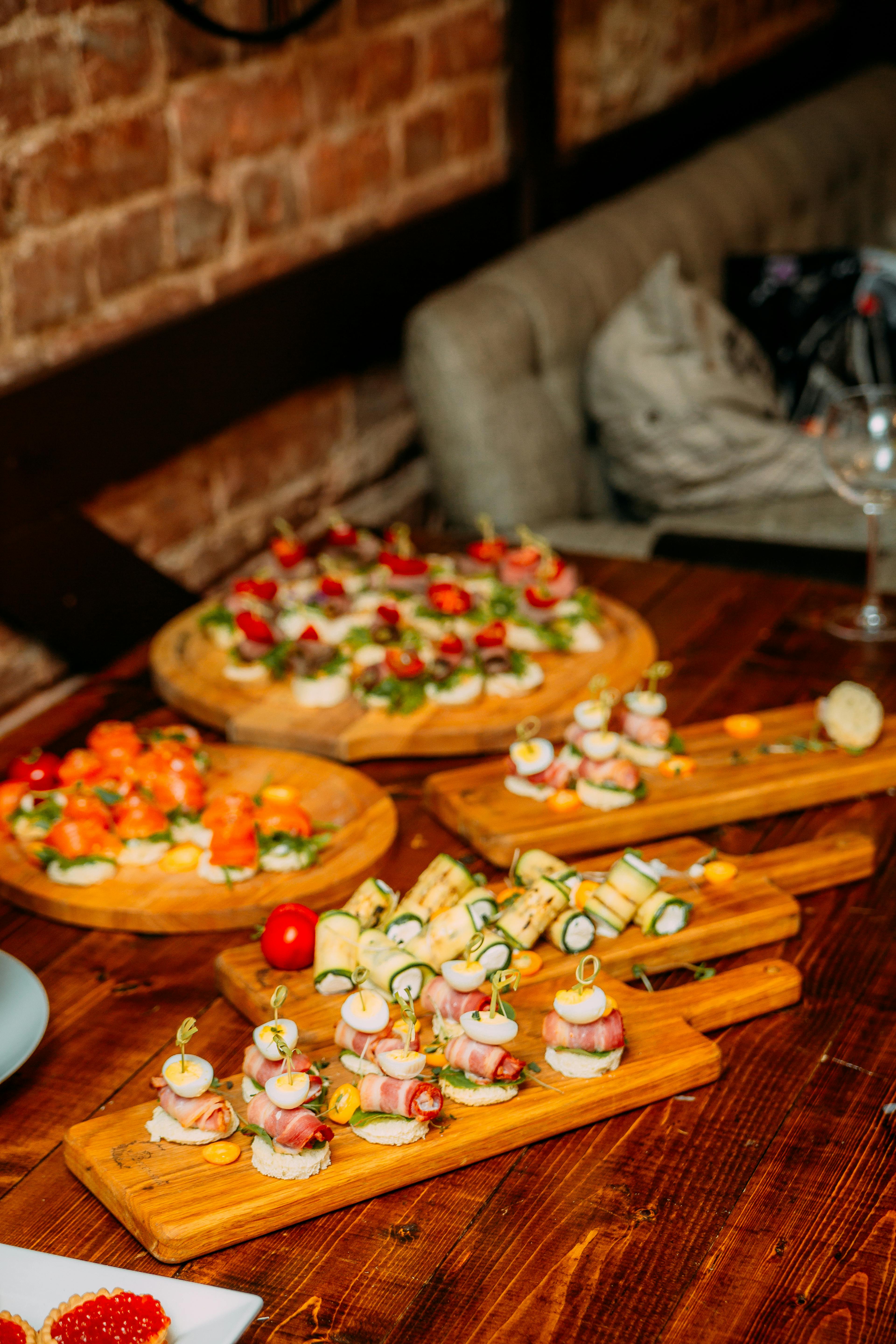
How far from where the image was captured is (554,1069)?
3.70ft

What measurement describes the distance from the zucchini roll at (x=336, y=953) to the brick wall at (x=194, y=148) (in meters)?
1.17

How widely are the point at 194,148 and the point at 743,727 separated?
1433 mm

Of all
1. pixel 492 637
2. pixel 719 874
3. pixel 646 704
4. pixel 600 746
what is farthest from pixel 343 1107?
pixel 492 637

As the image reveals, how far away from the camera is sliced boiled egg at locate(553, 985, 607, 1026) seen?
111 centimetres

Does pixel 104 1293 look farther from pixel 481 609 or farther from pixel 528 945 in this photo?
pixel 481 609

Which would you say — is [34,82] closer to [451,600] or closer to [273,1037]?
[451,600]

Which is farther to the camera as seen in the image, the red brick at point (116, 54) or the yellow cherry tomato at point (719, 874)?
the red brick at point (116, 54)

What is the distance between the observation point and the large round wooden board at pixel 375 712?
5.61 ft

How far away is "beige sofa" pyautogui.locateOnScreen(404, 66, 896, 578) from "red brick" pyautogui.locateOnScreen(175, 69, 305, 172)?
0.42 metres

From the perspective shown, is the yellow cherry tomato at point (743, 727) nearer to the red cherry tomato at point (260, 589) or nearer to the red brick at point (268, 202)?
the red cherry tomato at point (260, 589)

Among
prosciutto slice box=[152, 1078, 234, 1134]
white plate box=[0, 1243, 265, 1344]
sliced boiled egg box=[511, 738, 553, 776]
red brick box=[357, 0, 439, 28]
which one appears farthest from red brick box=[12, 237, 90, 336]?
white plate box=[0, 1243, 265, 1344]

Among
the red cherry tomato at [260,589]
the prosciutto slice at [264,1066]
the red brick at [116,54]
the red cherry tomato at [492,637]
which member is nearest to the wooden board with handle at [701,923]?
the prosciutto slice at [264,1066]

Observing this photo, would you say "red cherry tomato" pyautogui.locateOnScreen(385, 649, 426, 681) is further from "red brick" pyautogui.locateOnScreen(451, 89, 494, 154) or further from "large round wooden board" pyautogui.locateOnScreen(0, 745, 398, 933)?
"red brick" pyautogui.locateOnScreen(451, 89, 494, 154)

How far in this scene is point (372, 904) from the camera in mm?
1298
